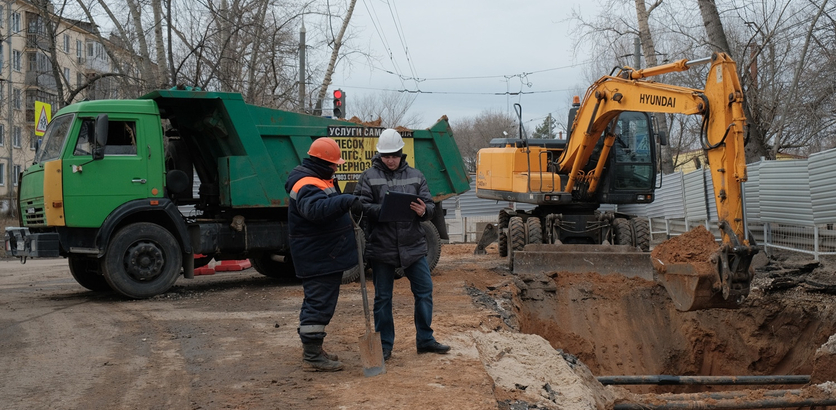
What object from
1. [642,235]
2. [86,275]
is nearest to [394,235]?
[86,275]

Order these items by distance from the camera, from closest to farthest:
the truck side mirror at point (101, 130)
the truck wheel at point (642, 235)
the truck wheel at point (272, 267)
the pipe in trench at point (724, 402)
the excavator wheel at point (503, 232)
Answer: the pipe in trench at point (724, 402), the truck side mirror at point (101, 130), the truck wheel at point (272, 267), the truck wheel at point (642, 235), the excavator wheel at point (503, 232)

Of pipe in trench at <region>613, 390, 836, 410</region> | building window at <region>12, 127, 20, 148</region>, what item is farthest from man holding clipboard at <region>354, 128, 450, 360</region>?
building window at <region>12, 127, 20, 148</region>

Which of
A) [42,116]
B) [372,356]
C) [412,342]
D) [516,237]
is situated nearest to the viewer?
[372,356]

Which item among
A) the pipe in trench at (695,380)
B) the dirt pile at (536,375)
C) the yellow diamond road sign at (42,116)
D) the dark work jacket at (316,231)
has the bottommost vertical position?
the pipe in trench at (695,380)

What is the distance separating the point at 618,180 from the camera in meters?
13.6

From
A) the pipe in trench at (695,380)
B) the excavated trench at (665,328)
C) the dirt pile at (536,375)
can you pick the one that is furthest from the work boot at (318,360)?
the excavated trench at (665,328)

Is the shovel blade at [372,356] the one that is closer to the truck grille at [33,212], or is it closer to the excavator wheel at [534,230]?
the truck grille at [33,212]

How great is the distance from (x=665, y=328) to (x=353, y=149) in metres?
5.36

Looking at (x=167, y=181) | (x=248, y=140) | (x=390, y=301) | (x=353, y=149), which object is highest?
(x=248, y=140)

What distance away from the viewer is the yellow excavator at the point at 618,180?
29.0ft

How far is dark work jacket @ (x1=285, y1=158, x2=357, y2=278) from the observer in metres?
5.64

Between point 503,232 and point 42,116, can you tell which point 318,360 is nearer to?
point 503,232

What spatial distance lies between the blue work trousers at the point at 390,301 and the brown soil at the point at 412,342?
0.20 metres

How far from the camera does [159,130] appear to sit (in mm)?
10414
